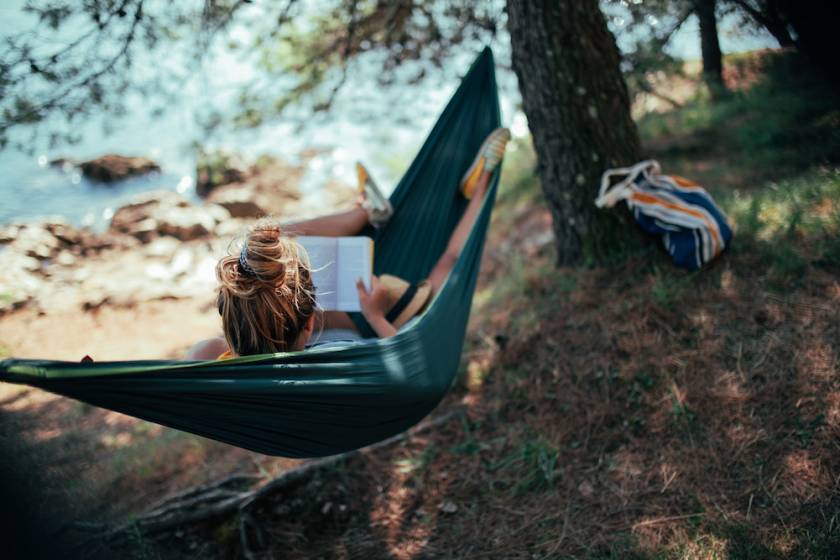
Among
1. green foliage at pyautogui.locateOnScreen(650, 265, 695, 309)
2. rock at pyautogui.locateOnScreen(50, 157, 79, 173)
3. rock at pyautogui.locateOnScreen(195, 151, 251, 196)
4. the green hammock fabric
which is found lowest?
green foliage at pyautogui.locateOnScreen(650, 265, 695, 309)

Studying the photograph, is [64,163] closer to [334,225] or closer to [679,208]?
[334,225]

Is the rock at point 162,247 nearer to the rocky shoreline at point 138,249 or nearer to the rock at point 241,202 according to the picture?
the rocky shoreline at point 138,249

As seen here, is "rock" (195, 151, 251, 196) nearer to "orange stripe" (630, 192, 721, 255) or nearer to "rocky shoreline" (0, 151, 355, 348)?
"rocky shoreline" (0, 151, 355, 348)

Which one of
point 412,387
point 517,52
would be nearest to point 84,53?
point 517,52

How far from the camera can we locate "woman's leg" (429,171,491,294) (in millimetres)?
2031

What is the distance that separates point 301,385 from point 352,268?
1.93 ft

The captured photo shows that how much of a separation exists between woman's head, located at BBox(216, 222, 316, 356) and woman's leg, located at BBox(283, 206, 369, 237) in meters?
0.39

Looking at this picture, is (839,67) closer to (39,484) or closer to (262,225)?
(262,225)

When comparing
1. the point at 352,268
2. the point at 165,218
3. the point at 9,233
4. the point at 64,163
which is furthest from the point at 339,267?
the point at 64,163

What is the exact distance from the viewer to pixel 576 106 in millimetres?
2121

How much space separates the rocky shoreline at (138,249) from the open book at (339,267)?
7.62ft

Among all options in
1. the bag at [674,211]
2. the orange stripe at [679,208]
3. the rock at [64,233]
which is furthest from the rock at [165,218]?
the orange stripe at [679,208]

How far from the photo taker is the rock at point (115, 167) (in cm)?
744

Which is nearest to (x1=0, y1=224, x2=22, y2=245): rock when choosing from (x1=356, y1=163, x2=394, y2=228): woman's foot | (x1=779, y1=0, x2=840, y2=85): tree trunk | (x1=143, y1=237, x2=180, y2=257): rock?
(x1=143, y1=237, x2=180, y2=257): rock
